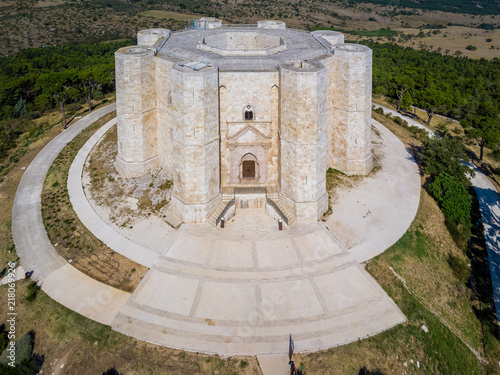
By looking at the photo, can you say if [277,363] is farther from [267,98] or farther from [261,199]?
[267,98]

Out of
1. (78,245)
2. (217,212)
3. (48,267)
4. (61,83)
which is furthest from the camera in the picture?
(61,83)

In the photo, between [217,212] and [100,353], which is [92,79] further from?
[100,353]

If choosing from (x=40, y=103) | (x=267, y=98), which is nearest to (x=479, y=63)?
(x=267, y=98)

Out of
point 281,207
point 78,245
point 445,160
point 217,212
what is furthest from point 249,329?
point 445,160

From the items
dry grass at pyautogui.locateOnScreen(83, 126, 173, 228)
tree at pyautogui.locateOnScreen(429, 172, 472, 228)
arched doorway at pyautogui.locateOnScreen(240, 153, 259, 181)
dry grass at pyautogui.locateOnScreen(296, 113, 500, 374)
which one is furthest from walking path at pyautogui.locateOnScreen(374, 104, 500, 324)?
dry grass at pyautogui.locateOnScreen(83, 126, 173, 228)

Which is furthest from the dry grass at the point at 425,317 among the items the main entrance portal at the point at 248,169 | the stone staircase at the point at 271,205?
the main entrance portal at the point at 248,169

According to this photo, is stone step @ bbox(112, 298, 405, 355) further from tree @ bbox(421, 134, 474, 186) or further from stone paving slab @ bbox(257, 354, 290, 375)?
tree @ bbox(421, 134, 474, 186)
